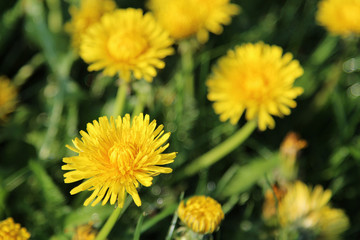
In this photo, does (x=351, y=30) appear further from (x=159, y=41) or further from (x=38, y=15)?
(x=38, y=15)

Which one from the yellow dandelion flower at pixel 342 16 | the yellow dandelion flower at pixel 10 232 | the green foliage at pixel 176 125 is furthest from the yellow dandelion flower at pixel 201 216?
the yellow dandelion flower at pixel 342 16

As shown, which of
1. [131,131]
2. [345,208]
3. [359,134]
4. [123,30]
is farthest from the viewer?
[359,134]

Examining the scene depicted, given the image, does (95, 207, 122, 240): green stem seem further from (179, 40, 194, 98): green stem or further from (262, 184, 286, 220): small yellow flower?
(179, 40, 194, 98): green stem

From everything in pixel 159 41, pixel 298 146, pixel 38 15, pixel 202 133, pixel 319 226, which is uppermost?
pixel 38 15

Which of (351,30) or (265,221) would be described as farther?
(351,30)

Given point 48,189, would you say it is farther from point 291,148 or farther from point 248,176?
point 291,148

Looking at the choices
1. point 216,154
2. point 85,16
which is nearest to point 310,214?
point 216,154

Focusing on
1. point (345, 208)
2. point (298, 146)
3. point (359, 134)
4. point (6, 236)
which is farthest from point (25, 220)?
point (359, 134)

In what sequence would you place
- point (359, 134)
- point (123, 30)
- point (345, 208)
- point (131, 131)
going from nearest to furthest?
1. point (131, 131)
2. point (123, 30)
3. point (345, 208)
4. point (359, 134)
